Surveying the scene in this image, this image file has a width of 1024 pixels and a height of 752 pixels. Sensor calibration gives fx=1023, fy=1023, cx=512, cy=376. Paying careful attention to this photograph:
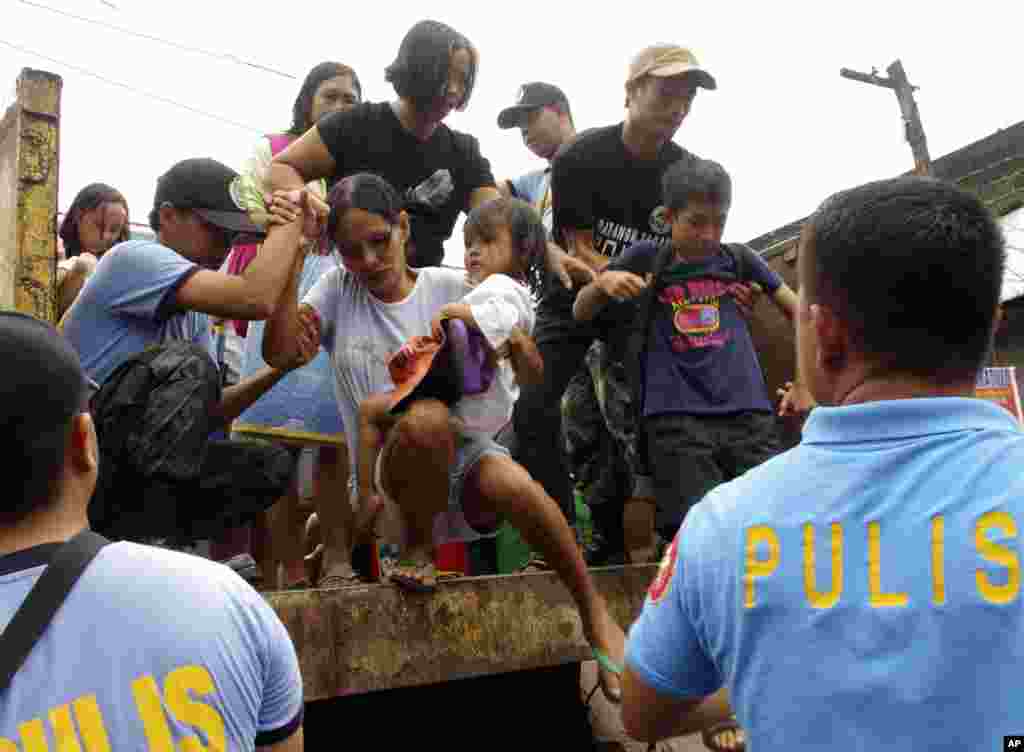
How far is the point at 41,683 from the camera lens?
133 cm

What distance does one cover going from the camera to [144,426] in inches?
105

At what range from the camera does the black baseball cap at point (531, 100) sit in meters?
5.17

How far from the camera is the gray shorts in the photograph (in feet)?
10.3

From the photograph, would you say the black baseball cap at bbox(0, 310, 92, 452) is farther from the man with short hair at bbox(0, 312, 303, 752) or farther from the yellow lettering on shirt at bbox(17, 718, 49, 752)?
the yellow lettering on shirt at bbox(17, 718, 49, 752)

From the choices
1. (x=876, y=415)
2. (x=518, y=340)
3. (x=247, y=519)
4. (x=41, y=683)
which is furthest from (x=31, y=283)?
(x=876, y=415)

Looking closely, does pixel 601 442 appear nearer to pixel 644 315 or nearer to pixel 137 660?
pixel 644 315

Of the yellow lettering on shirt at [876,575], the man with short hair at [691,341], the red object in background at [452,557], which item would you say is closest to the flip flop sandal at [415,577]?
the man with short hair at [691,341]

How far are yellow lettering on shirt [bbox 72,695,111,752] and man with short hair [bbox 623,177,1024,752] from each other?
0.69 m

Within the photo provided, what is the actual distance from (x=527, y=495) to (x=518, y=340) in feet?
1.53

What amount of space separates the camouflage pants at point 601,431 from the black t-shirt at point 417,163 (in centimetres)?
79

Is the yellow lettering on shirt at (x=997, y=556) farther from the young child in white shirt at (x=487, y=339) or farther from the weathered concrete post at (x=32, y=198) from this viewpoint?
the weathered concrete post at (x=32, y=198)

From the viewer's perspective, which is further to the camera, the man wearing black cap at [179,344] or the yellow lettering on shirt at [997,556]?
the man wearing black cap at [179,344]

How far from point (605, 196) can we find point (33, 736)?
328 centimetres

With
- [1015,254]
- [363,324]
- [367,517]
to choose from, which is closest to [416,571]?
[367,517]
